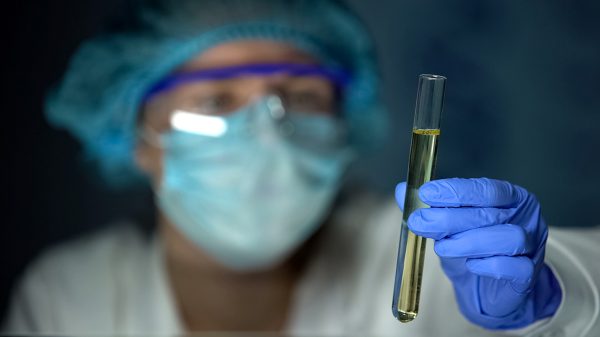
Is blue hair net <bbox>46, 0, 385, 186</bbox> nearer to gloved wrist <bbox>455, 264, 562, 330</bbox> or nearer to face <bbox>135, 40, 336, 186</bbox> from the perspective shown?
face <bbox>135, 40, 336, 186</bbox>

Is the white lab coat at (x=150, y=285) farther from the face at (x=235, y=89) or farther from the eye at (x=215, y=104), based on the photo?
the eye at (x=215, y=104)

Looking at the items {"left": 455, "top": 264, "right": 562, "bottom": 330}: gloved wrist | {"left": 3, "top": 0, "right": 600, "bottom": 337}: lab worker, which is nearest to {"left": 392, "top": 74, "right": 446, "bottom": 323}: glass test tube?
{"left": 455, "top": 264, "right": 562, "bottom": 330}: gloved wrist

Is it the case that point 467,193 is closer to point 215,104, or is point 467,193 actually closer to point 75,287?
point 215,104

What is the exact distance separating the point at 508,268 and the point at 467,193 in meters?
0.10

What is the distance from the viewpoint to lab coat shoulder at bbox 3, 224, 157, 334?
5.41ft

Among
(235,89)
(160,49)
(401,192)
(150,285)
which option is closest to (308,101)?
(235,89)

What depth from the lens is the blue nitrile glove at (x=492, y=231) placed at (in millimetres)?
826

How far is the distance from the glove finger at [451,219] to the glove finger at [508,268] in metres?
0.05

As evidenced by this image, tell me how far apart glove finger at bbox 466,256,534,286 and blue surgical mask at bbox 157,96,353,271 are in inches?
26.8

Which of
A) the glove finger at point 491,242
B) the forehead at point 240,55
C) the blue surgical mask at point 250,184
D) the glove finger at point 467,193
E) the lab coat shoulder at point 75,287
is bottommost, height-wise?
the lab coat shoulder at point 75,287

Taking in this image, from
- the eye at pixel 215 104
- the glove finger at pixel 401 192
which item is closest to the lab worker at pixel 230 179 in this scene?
the eye at pixel 215 104

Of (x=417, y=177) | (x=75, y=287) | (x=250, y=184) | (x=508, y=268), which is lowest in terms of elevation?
(x=75, y=287)

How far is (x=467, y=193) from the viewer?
839 mm

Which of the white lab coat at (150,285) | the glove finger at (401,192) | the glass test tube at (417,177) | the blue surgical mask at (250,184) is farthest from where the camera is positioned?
the white lab coat at (150,285)
